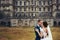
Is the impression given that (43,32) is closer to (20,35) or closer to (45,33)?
(45,33)

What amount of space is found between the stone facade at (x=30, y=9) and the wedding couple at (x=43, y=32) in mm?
94908

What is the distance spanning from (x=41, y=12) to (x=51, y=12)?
552cm

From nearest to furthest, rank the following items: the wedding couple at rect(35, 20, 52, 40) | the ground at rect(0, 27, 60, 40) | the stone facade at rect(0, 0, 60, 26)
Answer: the wedding couple at rect(35, 20, 52, 40) < the ground at rect(0, 27, 60, 40) < the stone facade at rect(0, 0, 60, 26)

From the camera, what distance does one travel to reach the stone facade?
391ft

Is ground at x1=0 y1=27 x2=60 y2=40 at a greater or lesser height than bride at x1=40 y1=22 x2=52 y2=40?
lesser

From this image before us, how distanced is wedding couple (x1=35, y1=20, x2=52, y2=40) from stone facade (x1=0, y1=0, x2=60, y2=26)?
311ft

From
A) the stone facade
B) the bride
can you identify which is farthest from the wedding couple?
the stone facade

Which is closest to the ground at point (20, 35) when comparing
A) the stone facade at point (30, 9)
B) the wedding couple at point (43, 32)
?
the wedding couple at point (43, 32)

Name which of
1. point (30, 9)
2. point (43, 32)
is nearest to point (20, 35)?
point (43, 32)

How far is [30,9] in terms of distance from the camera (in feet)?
422

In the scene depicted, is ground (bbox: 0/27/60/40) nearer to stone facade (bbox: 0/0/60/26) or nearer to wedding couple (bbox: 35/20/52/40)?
wedding couple (bbox: 35/20/52/40)

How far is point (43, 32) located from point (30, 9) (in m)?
112

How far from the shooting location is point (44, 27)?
56.2 ft

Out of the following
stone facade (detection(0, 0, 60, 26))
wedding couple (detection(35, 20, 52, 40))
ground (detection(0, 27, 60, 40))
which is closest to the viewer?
wedding couple (detection(35, 20, 52, 40))
